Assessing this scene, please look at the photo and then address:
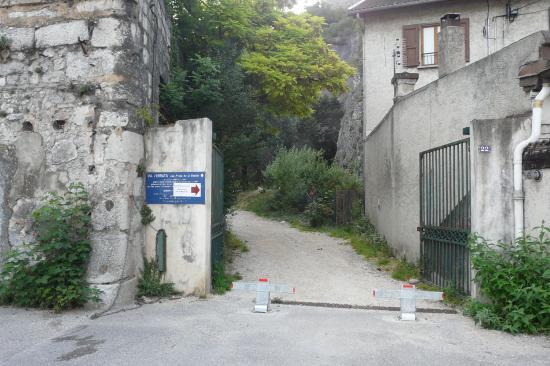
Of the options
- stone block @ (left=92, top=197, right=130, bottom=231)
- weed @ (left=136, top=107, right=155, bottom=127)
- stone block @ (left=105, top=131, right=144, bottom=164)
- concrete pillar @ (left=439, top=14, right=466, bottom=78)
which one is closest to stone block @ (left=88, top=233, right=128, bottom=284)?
stone block @ (left=92, top=197, right=130, bottom=231)

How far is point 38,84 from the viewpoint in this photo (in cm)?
608

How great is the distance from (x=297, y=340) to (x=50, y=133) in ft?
13.9

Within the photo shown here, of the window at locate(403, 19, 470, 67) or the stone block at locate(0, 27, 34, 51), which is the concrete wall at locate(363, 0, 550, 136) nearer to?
the window at locate(403, 19, 470, 67)

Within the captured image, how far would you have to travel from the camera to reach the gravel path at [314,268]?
280 inches

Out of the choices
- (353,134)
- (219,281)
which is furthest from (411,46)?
(219,281)

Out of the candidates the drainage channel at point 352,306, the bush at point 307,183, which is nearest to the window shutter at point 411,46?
the bush at point 307,183

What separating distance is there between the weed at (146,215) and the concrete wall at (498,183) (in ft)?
14.4

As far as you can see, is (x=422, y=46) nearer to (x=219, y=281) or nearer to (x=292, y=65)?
(x=292, y=65)

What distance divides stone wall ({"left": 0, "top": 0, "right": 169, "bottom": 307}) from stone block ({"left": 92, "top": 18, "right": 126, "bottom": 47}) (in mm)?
13

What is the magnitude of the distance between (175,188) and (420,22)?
12.3 metres

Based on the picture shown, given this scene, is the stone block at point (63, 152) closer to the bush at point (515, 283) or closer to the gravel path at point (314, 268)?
the gravel path at point (314, 268)

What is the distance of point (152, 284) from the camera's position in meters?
6.27

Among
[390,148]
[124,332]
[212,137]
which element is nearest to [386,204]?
[390,148]

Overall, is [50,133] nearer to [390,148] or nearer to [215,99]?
[215,99]
